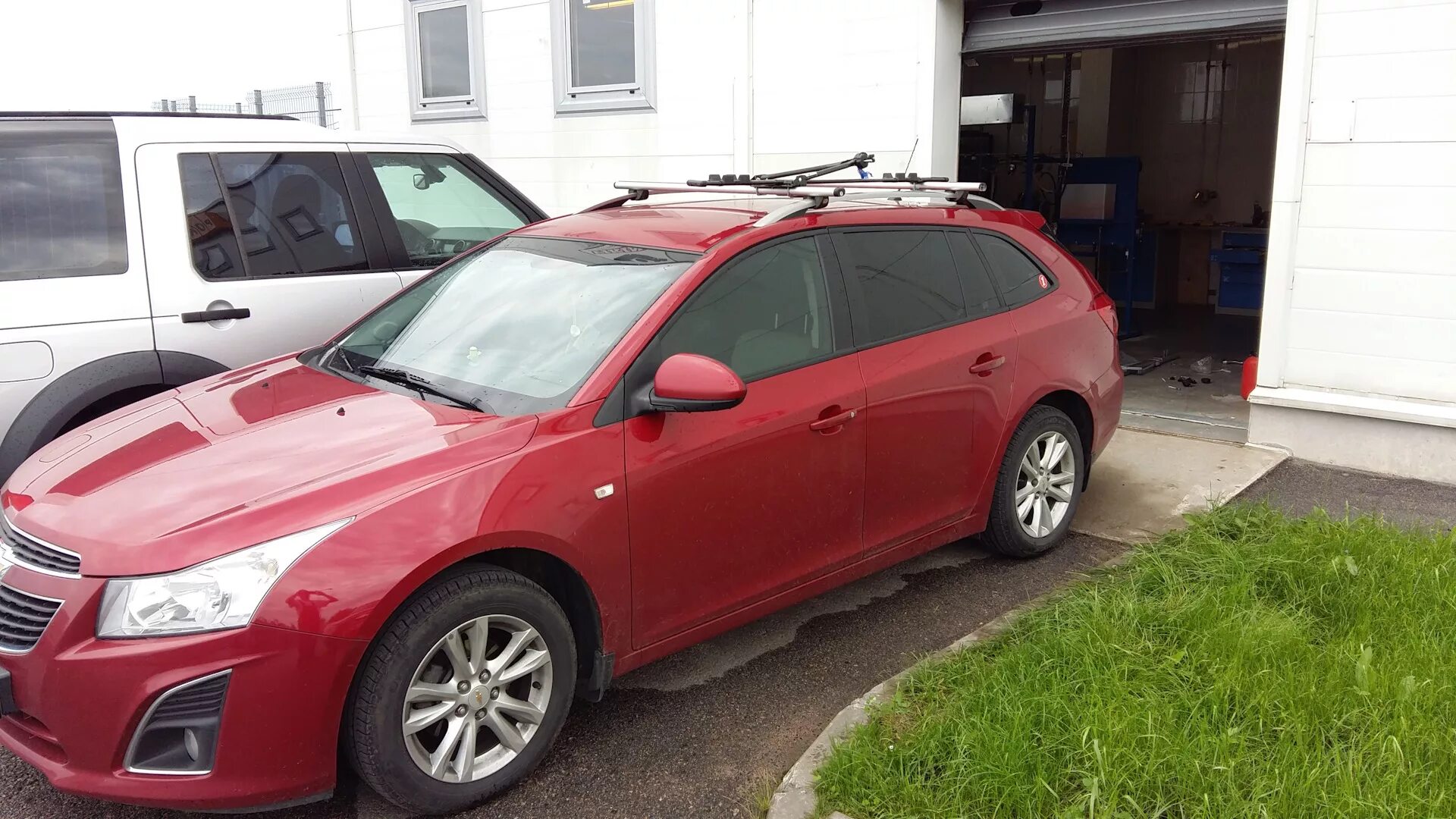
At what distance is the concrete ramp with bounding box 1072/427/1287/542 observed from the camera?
17.8ft

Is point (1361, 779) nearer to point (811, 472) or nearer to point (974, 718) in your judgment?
point (974, 718)

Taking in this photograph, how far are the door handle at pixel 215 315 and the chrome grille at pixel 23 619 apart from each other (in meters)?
2.01

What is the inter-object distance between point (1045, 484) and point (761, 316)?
1810 mm

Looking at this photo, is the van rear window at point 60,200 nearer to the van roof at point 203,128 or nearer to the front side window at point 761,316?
the van roof at point 203,128

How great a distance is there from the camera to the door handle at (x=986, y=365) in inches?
176

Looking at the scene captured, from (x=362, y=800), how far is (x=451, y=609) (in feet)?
2.36

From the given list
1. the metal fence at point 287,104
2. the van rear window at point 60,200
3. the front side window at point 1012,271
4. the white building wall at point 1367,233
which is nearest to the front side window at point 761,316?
the front side window at point 1012,271

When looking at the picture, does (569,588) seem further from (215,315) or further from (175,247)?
(175,247)

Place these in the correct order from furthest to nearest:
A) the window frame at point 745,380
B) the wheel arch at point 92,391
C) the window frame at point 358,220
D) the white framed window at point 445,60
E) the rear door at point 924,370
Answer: the white framed window at point 445,60 → the window frame at point 358,220 → the wheel arch at point 92,391 → the rear door at point 924,370 → the window frame at point 745,380

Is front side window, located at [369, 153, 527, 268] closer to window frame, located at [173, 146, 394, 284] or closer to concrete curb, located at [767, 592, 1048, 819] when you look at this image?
window frame, located at [173, 146, 394, 284]

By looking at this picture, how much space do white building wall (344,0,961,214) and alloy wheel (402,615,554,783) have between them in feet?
17.2

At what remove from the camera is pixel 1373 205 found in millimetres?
5922

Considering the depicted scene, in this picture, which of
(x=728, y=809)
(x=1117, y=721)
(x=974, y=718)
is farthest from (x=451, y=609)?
(x=1117, y=721)

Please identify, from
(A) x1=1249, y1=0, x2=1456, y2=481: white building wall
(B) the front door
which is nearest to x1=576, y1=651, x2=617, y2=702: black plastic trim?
(B) the front door
